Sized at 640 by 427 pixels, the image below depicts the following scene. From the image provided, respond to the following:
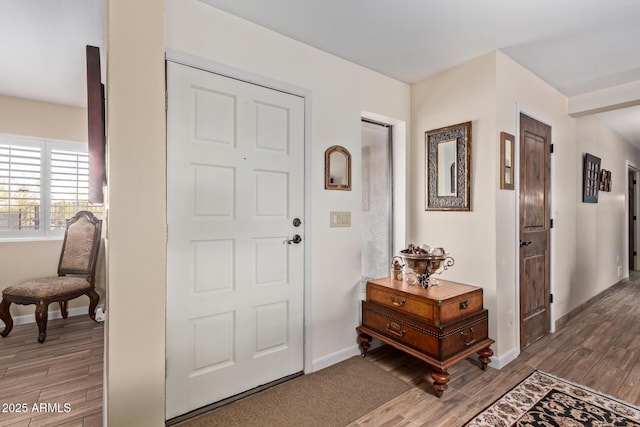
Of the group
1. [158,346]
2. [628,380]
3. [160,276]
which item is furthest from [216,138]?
[628,380]

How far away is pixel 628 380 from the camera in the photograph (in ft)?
7.22

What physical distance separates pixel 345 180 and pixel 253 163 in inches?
30.9

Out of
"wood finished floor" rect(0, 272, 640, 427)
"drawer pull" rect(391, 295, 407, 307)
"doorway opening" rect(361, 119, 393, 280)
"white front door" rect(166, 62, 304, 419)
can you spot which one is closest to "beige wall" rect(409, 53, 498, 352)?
"doorway opening" rect(361, 119, 393, 280)

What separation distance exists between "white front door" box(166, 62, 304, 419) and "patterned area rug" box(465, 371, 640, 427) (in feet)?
4.15

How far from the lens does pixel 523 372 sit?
2.30 m

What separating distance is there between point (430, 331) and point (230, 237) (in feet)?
4.65

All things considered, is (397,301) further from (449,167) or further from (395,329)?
(449,167)

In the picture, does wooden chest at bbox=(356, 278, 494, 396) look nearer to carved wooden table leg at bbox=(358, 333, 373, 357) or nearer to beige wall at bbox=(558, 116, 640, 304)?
carved wooden table leg at bbox=(358, 333, 373, 357)

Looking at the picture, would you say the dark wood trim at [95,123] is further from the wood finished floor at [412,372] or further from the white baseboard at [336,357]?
the white baseboard at [336,357]

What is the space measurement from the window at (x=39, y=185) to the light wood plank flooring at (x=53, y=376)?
43.6 inches

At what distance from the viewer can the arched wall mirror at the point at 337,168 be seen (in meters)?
2.39

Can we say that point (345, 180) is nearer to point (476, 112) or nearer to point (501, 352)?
point (476, 112)

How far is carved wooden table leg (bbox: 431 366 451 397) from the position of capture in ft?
6.43

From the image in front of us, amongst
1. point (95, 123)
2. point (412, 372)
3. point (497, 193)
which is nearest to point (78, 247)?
point (95, 123)
